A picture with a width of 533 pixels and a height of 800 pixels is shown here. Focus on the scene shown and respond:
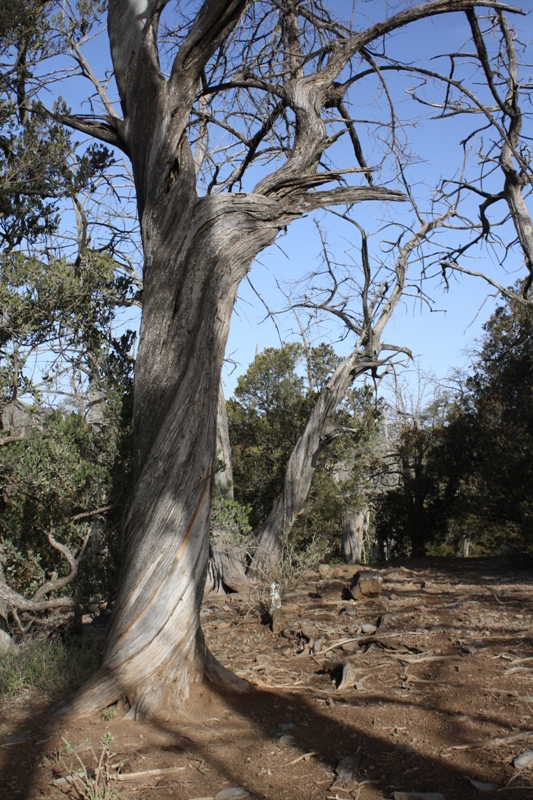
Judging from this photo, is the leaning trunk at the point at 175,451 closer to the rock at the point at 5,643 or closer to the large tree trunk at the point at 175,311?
the large tree trunk at the point at 175,311

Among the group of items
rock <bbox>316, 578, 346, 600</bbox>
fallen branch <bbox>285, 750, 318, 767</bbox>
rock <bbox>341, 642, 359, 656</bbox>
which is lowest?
fallen branch <bbox>285, 750, 318, 767</bbox>

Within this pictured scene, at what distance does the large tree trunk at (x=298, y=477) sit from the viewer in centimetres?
1073

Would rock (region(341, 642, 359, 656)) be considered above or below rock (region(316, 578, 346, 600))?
below

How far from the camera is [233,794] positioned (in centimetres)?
297

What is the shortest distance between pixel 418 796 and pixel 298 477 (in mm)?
8226

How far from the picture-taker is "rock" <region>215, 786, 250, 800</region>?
294cm

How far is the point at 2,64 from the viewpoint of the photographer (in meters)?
6.29

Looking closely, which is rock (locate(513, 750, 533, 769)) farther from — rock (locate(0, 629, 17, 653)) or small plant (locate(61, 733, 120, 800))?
rock (locate(0, 629, 17, 653))

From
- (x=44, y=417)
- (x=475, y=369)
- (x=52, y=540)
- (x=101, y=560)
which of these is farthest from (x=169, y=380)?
(x=475, y=369)

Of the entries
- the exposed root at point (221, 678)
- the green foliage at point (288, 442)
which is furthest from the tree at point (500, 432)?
the exposed root at point (221, 678)

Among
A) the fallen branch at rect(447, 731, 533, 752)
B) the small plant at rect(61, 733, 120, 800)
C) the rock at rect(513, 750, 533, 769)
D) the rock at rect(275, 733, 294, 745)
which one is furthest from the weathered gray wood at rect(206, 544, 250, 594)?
the rock at rect(513, 750, 533, 769)

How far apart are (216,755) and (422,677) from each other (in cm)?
201

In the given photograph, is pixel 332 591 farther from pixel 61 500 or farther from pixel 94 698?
pixel 94 698

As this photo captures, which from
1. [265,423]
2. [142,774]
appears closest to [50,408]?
[142,774]
